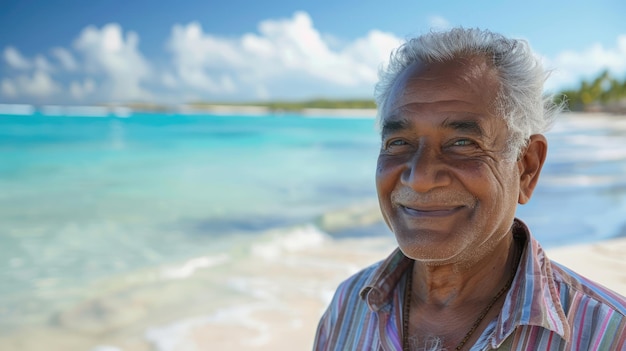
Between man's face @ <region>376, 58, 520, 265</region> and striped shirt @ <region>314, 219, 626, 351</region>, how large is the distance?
13cm

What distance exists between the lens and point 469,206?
4.18 feet

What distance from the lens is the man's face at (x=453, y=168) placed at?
128cm

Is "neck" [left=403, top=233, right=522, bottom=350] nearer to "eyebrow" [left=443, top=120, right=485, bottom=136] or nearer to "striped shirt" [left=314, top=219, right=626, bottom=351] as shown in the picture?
"striped shirt" [left=314, top=219, right=626, bottom=351]

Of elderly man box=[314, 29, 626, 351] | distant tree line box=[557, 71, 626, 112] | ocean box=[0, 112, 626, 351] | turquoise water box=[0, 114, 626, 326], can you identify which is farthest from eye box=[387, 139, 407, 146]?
distant tree line box=[557, 71, 626, 112]

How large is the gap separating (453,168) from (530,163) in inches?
10.6

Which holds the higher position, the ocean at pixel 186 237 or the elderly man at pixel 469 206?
the elderly man at pixel 469 206

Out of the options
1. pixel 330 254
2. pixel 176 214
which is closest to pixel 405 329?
pixel 330 254

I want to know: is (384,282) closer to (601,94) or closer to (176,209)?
(176,209)

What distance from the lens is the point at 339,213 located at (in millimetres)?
8750

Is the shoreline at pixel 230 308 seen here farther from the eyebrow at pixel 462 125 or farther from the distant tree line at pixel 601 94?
the distant tree line at pixel 601 94

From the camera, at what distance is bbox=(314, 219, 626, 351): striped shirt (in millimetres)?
1147

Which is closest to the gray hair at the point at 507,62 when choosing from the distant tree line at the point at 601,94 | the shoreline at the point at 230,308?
the shoreline at the point at 230,308

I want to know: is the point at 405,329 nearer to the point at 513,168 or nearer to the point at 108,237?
the point at 513,168

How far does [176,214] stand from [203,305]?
15.4ft
